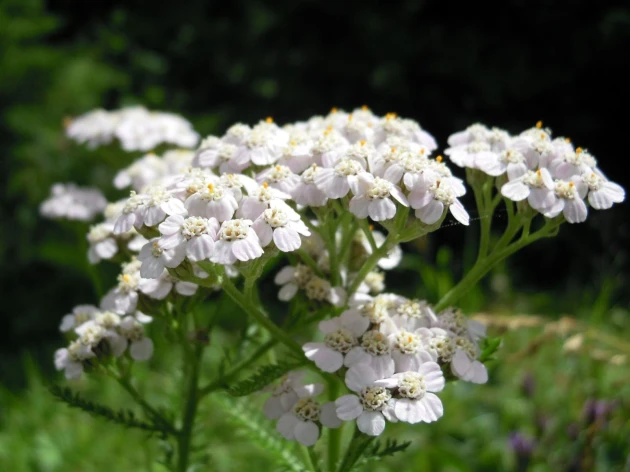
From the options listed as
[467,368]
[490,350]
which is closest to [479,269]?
[490,350]

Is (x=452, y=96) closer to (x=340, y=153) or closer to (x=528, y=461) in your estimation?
(x=528, y=461)

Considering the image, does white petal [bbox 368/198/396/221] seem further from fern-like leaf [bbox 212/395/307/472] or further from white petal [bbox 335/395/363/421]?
fern-like leaf [bbox 212/395/307/472]

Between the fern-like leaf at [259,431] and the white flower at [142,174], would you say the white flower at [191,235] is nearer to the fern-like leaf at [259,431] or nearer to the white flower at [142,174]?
the fern-like leaf at [259,431]

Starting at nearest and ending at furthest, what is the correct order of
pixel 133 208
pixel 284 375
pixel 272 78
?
pixel 133 208 → pixel 284 375 → pixel 272 78

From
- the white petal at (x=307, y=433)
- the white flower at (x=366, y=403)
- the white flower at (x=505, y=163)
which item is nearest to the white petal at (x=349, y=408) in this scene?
the white flower at (x=366, y=403)

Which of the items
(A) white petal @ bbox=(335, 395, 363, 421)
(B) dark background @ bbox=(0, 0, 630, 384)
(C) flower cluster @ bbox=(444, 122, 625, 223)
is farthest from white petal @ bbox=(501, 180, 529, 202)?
(B) dark background @ bbox=(0, 0, 630, 384)

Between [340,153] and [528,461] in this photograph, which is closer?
[340,153]

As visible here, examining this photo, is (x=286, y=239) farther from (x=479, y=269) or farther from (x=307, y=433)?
(x=479, y=269)

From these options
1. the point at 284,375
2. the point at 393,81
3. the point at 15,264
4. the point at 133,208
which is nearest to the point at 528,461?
the point at 284,375

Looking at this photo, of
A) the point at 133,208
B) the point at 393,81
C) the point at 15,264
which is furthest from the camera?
the point at 393,81
